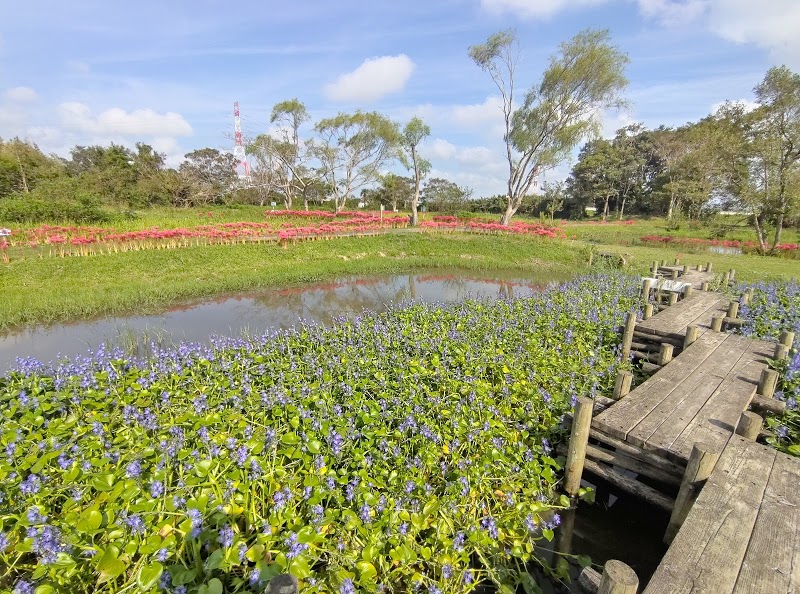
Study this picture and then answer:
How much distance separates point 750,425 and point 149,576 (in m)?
4.85

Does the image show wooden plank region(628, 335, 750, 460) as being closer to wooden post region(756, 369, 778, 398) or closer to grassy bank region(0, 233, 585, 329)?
wooden post region(756, 369, 778, 398)

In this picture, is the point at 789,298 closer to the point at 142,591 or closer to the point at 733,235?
the point at 142,591

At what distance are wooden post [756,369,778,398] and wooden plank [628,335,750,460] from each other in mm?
370

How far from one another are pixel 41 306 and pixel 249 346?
6877 millimetres

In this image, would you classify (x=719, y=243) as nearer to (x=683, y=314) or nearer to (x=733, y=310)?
(x=733, y=310)

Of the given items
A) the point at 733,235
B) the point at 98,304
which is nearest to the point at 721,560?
the point at 98,304

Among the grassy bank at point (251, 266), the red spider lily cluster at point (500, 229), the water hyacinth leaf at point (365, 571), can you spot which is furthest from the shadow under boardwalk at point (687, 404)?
the red spider lily cluster at point (500, 229)

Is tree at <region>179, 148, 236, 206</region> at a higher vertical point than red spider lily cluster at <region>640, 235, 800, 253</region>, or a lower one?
higher

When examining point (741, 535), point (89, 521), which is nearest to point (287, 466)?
point (89, 521)

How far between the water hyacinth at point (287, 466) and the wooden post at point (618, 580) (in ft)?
3.38

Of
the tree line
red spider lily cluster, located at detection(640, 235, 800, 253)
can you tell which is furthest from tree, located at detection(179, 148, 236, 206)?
red spider lily cluster, located at detection(640, 235, 800, 253)

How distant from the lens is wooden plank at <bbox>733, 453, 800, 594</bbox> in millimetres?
2186

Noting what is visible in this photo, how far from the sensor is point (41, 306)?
8.89 metres

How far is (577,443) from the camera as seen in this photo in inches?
149
